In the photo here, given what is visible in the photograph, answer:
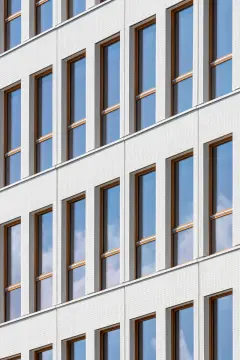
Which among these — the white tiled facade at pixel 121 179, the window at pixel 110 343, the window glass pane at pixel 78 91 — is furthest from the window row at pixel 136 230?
the window glass pane at pixel 78 91

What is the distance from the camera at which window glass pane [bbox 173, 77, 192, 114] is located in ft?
160

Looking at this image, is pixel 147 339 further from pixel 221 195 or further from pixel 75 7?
pixel 75 7

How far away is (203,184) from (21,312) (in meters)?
7.17

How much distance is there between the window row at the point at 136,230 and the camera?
155ft

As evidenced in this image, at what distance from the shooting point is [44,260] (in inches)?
2066

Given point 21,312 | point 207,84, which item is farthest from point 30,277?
point 207,84

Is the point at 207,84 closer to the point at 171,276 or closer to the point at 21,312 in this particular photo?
the point at 171,276

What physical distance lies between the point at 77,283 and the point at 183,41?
6.24 m

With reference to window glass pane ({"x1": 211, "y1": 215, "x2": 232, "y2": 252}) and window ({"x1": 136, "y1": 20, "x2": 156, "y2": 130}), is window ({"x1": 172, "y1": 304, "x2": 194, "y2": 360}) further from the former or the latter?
window ({"x1": 136, "y1": 20, "x2": 156, "y2": 130})

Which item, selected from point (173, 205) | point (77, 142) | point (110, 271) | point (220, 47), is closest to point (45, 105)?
point (77, 142)

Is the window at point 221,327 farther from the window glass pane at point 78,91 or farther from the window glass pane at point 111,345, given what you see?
the window glass pane at point 78,91

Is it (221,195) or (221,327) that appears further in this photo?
(221,195)

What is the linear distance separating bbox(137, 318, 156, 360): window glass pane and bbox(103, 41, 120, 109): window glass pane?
547 centimetres

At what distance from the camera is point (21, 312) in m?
52.6
